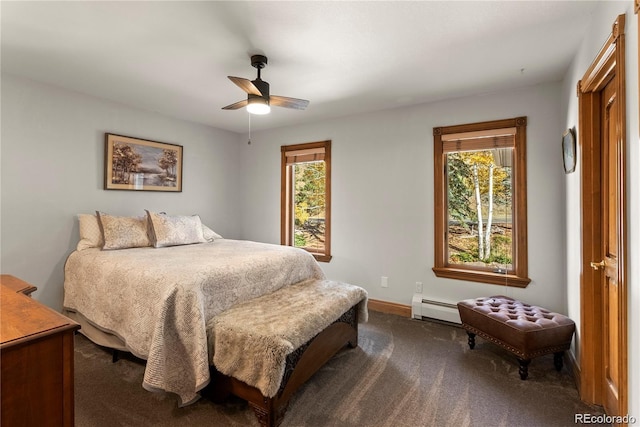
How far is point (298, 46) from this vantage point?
7.23 feet

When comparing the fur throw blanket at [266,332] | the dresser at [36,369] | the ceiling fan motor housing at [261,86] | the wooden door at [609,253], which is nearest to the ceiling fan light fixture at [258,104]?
the ceiling fan motor housing at [261,86]

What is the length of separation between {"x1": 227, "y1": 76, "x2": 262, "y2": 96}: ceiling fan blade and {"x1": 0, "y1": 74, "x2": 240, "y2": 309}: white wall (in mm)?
2124

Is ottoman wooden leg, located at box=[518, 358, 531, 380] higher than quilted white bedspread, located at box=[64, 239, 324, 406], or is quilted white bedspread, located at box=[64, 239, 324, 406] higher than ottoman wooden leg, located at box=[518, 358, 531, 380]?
quilted white bedspread, located at box=[64, 239, 324, 406]

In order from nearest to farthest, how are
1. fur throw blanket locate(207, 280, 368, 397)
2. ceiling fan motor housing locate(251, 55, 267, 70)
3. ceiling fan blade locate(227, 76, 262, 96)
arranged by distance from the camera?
fur throw blanket locate(207, 280, 368, 397), ceiling fan blade locate(227, 76, 262, 96), ceiling fan motor housing locate(251, 55, 267, 70)

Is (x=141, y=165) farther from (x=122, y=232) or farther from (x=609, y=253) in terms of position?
(x=609, y=253)

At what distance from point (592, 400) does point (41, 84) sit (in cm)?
512

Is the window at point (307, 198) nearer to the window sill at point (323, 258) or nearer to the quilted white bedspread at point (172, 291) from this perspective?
the window sill at point (323, 258)

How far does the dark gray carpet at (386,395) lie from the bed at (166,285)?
19cm

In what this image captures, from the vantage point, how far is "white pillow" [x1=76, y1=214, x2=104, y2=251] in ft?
9.67

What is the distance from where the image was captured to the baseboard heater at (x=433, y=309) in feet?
10.4

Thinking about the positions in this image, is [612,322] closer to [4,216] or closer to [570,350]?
[570,350]

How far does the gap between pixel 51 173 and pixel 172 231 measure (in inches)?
48.4

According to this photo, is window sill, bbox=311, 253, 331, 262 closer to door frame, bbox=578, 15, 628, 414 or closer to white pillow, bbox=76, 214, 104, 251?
white pillow, bbox=76, 214, 104, 251

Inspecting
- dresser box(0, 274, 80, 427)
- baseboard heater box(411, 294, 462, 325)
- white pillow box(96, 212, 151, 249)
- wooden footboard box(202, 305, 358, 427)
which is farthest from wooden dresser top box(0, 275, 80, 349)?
baseboard heater box(411, 294, 462, 325)
